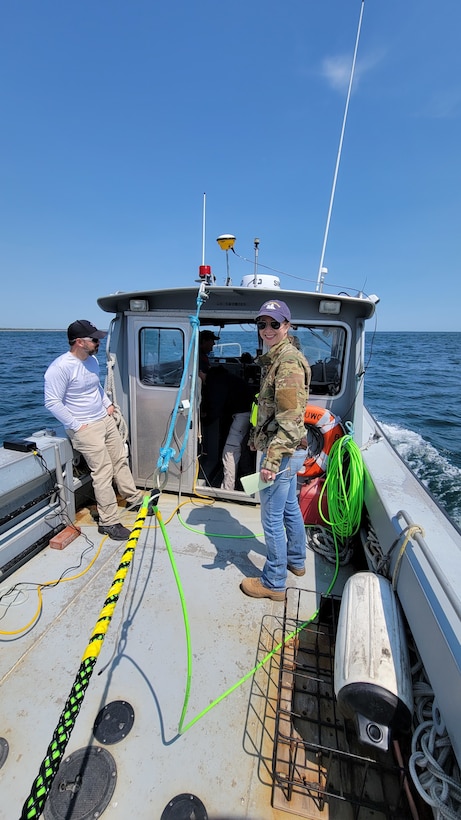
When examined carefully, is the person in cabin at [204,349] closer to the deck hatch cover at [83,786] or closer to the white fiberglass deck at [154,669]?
the white fiberglass deck at [154,669]

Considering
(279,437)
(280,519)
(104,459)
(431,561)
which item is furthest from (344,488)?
(104,459)

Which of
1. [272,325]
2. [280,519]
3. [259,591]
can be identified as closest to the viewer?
[272,325]

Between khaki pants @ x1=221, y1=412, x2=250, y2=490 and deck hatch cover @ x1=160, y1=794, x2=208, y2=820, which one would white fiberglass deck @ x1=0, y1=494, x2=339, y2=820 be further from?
khaki pants @ x1=221, y1=412, x2=250, y2=490

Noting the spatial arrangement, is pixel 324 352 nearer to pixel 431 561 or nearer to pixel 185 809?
pixel 431 561

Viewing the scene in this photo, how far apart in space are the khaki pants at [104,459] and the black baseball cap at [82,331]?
76cm

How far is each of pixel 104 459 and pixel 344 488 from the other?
6.80 feet

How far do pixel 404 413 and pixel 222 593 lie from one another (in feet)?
36.8

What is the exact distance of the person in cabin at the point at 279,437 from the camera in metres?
2.14

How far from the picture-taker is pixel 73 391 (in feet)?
10.2

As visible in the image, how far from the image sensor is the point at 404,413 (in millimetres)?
12195

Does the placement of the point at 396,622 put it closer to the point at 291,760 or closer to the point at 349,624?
the point at 349,624

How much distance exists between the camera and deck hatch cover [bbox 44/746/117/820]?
4.86 feet

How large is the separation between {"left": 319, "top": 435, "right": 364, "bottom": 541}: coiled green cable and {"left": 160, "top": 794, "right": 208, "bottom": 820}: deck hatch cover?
6.18ft

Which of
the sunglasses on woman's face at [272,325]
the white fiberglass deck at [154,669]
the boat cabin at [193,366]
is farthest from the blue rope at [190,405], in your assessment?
the white fiberglass deck at [154,669]
